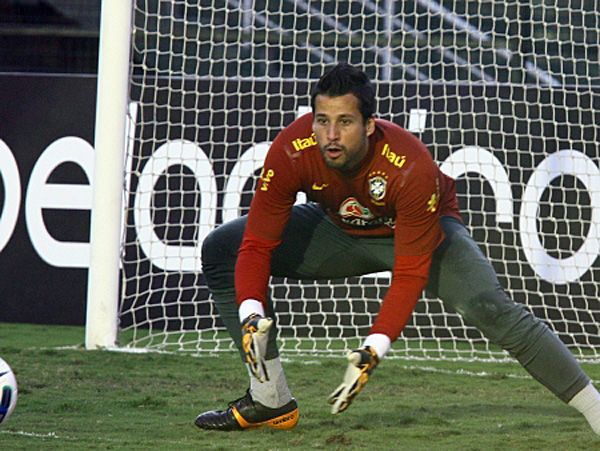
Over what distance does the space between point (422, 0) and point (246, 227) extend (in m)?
5.00

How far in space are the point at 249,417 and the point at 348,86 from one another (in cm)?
154

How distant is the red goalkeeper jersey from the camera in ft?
14.4

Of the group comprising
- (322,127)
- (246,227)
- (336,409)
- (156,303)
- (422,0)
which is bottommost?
(156,303)

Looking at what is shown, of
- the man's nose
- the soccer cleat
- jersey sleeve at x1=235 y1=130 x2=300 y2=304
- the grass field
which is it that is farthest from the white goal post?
the man's nose

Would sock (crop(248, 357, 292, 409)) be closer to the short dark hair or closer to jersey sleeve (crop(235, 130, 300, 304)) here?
jersey sleeve (crop(235, 130, 300, 304))

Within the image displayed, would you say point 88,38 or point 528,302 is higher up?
point 88,38

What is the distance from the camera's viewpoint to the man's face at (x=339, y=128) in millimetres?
4301

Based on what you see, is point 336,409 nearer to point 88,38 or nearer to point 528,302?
point 528,302

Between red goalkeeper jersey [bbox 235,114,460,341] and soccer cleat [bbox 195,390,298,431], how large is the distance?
2.37 feet

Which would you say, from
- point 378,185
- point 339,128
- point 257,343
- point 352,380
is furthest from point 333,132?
point 352,380

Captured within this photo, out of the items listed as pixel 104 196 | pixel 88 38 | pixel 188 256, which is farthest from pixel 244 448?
pixel 88 38

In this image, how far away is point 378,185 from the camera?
14.8ft

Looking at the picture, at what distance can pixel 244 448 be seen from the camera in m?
Answer: 4.66

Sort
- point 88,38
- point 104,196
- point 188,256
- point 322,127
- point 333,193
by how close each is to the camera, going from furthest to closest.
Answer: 1. point 88,38
2. point 188,256
3. point 104,196
4. point 333,193
5. point 322,127
